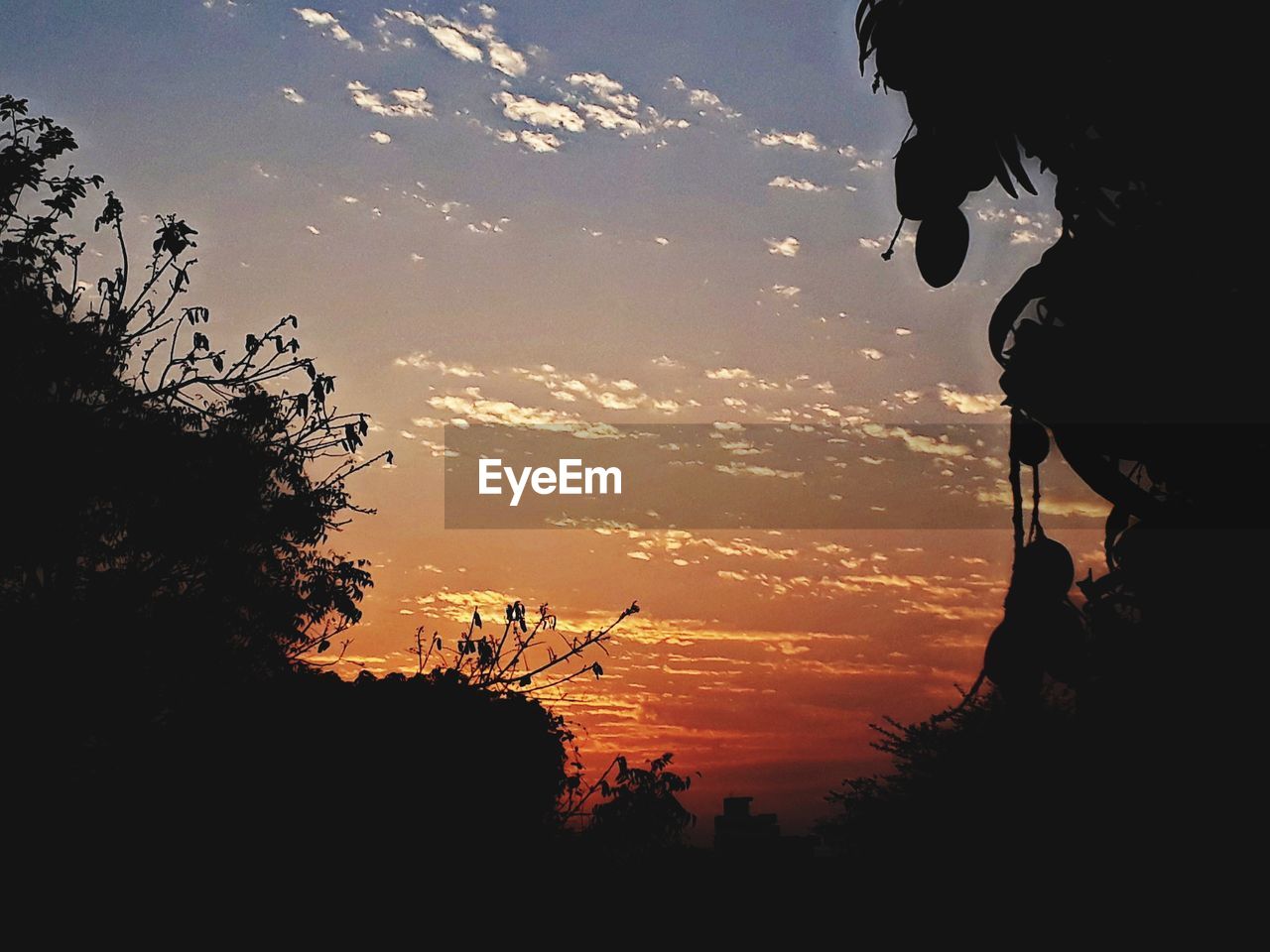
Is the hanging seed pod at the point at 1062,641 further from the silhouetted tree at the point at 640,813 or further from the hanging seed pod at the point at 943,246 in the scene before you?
the silhouetted tree at the point at 640,813

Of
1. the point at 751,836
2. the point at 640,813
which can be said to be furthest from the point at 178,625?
the point at 751,836

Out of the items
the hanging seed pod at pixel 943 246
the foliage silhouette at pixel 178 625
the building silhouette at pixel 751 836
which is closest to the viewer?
the hanging seed pod at pixel 943 246

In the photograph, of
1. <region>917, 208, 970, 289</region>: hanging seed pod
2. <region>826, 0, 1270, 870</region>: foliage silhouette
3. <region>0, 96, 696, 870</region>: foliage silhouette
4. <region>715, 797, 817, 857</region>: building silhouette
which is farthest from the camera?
<region>715, 797, 817, 857</region>: building silhouette

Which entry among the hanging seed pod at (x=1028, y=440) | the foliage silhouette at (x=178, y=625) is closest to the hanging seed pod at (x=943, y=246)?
the hanging seed pod at (x=1028, y=440)

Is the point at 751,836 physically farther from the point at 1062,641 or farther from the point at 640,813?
the point at 1062,641

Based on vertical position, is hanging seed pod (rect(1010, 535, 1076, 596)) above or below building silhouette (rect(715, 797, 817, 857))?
above

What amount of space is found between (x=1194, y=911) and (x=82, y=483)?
14.0m

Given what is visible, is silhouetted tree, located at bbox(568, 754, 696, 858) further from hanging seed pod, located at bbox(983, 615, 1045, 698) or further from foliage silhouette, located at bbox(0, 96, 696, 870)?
hanging seed pod, located at bbox(983, 615, 1045, 698)

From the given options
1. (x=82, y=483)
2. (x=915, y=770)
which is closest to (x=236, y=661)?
(x=82, y=483)

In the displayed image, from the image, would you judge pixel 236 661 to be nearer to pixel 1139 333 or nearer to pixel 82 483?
pixel 82 483

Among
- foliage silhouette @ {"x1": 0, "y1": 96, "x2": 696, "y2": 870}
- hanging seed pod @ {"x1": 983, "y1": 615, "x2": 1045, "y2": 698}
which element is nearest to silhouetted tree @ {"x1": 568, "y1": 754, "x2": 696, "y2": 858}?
foliage silhouette @ {"x1": 0, "y1": 96, "x2": 696, "y2": 870}

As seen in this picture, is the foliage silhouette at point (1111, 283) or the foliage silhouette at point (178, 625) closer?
the foliage silhouette at point (1111, 283)

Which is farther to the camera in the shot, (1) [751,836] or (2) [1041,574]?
(1) [751,836]

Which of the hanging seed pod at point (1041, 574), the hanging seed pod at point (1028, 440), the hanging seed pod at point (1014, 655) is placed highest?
the hanging seed pod at point (1028, 440)
